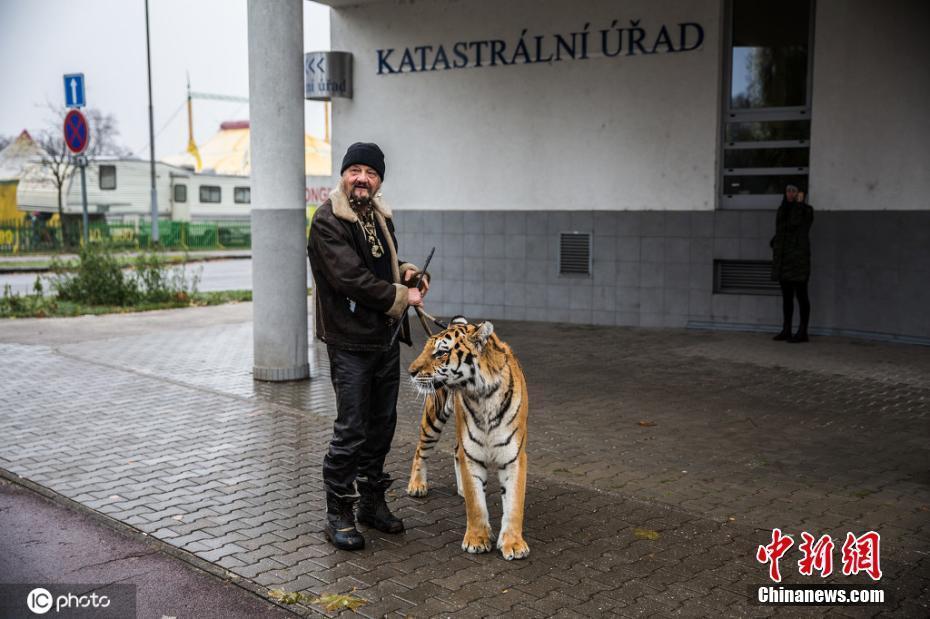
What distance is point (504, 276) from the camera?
15.2m

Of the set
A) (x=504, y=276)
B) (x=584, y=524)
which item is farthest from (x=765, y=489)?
(x=504, y=276)

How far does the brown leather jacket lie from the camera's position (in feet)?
17.1

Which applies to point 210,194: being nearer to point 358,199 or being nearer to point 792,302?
point 792,302

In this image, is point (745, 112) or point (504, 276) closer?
point (745, 112)

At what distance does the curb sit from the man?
65 centimetres

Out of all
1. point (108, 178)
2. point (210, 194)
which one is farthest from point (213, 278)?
point (210, 194)

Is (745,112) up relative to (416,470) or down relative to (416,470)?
up

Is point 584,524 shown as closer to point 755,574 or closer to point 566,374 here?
point 755,574

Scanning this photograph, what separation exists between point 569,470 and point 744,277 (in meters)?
7.60

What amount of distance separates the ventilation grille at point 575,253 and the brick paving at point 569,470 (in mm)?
2835

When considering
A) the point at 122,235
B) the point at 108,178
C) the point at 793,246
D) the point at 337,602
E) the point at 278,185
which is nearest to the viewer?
the point at 337,602

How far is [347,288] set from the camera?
17.0 ft

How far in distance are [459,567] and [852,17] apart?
34.1 feet

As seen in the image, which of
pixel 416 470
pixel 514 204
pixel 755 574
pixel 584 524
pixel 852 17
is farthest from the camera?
pixel 514 204
